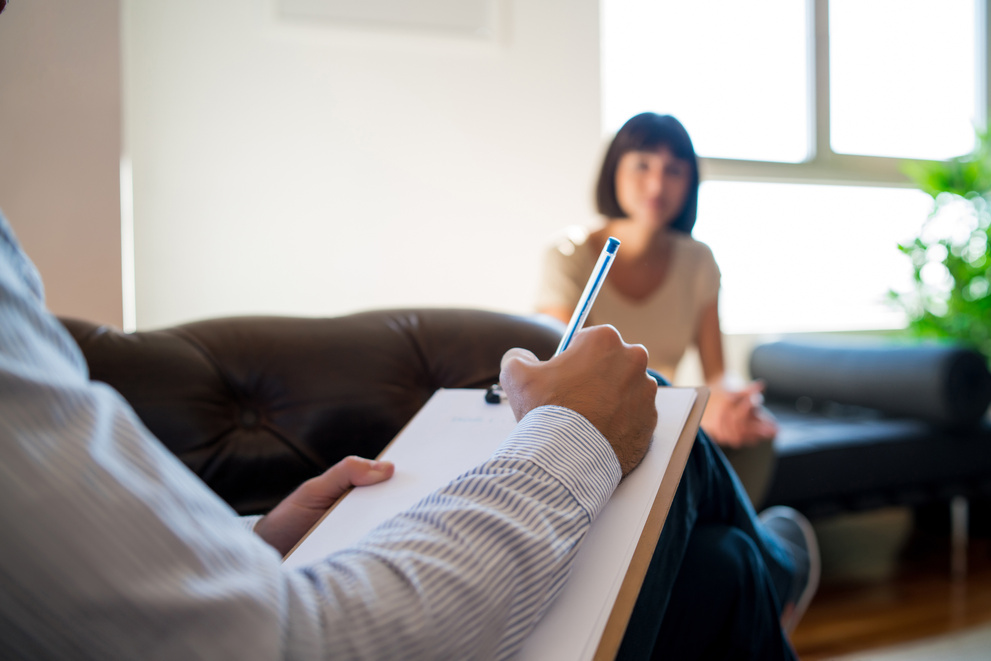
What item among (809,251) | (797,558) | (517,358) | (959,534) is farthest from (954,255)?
(517,358)

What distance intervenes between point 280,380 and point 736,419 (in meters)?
0.95

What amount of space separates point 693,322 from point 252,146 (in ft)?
4.05

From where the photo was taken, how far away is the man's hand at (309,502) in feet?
1.97

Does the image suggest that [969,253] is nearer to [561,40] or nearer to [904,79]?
[904,79]

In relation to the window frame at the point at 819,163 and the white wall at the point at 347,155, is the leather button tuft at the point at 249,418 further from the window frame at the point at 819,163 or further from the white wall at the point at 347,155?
the window frame at the point at 819,163

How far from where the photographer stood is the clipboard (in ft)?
1.30

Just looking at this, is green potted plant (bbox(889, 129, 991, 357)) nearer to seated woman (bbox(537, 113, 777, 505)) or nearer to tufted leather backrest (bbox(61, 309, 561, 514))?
seated woman (bbox(537, 113, 777, 505))

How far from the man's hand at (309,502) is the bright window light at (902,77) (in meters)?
2.68

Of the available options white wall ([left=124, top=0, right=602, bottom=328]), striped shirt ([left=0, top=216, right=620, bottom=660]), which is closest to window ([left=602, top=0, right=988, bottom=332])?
white wall ([left=124, top=0, right=602, bottom=328])

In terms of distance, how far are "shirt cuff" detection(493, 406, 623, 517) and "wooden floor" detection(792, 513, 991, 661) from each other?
1165mm

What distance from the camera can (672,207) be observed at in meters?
1.50

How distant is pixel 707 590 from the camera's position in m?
0.65

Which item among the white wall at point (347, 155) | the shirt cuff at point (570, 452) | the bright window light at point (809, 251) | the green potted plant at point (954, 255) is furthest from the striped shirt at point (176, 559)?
the green potted plant at point (954, 255)

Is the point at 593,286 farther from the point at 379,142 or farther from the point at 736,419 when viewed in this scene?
the point at 379,142
